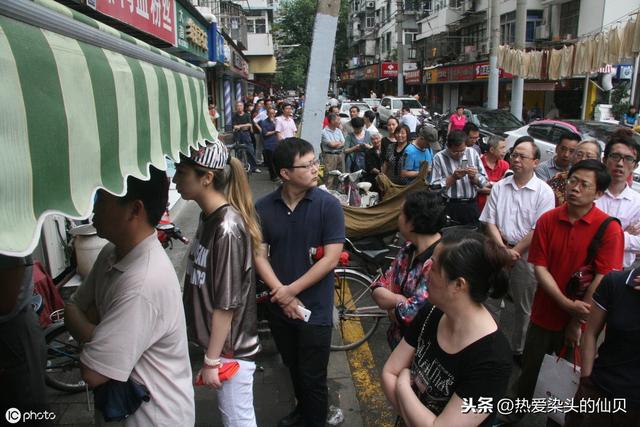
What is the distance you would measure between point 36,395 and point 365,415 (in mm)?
1984

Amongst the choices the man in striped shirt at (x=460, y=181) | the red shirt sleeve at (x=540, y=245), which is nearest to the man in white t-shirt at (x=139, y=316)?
the red shirt sleeve at (x=540, y=245)

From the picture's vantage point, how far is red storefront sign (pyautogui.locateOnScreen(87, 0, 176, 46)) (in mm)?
4838

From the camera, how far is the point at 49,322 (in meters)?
3.63

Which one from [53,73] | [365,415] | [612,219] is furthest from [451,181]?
[53,73]

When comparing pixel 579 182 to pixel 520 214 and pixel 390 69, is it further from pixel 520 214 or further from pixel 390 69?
pixel 390 69

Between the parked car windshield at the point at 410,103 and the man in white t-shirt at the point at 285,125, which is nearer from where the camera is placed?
the man in white t-shirt at the point at 285,125

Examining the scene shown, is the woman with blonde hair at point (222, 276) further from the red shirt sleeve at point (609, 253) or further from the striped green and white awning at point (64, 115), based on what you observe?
the red shirt sleeve at point (609, 253)

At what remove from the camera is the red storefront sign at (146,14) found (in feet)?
15.9

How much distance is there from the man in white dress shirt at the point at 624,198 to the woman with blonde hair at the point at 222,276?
103 inches

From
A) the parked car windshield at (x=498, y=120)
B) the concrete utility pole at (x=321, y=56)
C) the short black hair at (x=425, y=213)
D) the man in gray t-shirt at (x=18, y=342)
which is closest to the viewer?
the man in gray t-shirt at (x=18, y=342)

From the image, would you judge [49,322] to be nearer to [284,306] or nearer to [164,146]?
[284,306]

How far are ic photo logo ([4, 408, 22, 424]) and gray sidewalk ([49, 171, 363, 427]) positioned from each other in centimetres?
97

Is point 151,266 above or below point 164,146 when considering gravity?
below

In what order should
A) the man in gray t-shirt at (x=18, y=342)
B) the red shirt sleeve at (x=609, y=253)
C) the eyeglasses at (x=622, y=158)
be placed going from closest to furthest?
the man in gray t-shirt at (x=18, y=342)
the red shirt sleeve at (x=609, y=253)
the eyeglasses at (x=622, y=158)
